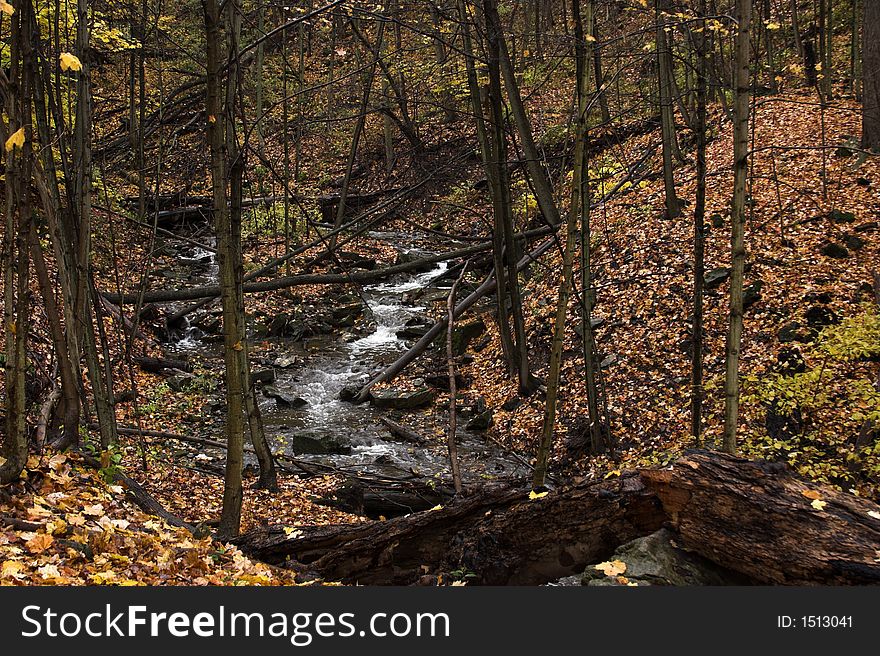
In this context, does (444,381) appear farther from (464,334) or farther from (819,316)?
(819,316)

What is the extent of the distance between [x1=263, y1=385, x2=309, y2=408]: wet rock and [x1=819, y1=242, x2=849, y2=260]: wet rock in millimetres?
8804

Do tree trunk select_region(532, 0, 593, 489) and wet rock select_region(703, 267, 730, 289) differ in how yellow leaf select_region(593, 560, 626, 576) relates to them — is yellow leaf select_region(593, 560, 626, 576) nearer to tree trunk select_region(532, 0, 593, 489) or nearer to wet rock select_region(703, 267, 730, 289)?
tree trunk select_region(532, 0, 593, 489)

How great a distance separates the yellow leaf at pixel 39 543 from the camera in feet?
11.6

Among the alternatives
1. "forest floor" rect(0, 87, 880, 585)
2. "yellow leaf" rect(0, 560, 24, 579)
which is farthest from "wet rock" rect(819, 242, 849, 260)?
"yellow leaf" rect(0, 560, 24, 579)

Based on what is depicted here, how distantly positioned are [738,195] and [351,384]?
28.5 feet

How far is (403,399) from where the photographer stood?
37.2ft

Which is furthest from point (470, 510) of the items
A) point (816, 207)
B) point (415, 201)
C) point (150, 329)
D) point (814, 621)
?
point (415, 201)

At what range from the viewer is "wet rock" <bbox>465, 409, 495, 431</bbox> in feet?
34.2

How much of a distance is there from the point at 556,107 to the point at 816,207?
1310 cm

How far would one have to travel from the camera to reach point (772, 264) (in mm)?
10047

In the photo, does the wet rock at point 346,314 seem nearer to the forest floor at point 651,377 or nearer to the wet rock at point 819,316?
the forest floor at point 651,377

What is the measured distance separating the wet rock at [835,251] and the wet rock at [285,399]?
880cm

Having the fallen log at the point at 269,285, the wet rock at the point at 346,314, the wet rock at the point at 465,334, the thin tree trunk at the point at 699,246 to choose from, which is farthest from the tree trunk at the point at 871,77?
the wet rock at the point at 346,314

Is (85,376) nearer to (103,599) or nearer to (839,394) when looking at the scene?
(103,599)
